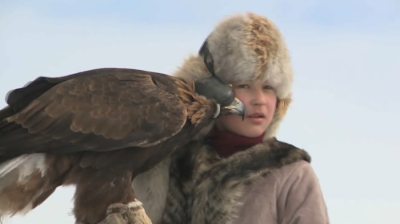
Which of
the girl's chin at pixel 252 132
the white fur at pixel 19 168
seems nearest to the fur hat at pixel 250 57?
the girl's chin at pixel 252 132

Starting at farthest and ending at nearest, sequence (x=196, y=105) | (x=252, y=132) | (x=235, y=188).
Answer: (x=252, y=132) → (x=235, y=188) → (x=196, y=105)

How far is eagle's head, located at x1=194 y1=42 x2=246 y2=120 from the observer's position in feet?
12.9

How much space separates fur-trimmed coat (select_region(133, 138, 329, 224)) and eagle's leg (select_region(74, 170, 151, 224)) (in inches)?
17.6

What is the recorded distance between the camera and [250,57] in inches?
159

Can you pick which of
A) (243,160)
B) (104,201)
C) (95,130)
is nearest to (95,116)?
(95,130)

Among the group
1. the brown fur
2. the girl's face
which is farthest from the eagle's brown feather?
→ the girl's face

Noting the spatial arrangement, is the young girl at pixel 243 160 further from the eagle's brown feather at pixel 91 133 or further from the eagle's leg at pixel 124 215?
the eagle's leg at pixel 124 215

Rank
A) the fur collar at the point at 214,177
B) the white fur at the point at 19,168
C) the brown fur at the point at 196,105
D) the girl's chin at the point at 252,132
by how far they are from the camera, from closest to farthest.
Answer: the white fur at the point at 19,168, the brown fur at the point at 196,105, the fur collar at the point at 214,177, the girl's chin at the point at 252,132

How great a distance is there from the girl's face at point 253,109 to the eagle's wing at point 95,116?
14.8 inches

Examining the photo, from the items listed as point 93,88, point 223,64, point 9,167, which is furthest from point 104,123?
point 223,64

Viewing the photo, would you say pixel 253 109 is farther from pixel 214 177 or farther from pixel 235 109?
pixel 214 177

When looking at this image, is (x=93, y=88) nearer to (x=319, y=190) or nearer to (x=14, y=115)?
(x=14, y=115)

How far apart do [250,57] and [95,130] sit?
2.89 feet

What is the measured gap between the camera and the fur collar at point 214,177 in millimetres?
4020
